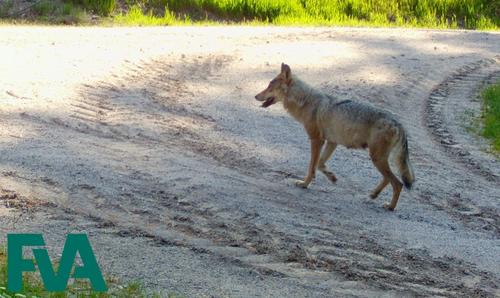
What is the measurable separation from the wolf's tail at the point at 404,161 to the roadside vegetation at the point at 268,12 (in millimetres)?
11736

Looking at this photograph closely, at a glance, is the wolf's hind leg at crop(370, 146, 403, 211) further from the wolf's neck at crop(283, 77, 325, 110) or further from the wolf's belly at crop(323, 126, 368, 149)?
the wolf's neck at crop(283, 77, 325, 110)

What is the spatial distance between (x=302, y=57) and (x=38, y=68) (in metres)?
5.44

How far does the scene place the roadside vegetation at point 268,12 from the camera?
21.3m

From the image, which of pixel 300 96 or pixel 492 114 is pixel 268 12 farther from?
pixel 300 96

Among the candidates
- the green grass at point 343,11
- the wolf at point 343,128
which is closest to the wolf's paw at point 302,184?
the wolf at point 343,128

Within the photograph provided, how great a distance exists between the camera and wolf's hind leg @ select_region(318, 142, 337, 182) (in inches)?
423

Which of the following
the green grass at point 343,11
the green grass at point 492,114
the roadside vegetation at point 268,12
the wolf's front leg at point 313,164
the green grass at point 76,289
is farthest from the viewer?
the green grass at point 343,11

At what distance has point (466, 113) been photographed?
50.4ft

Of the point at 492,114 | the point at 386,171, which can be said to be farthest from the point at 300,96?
the point at 492,114

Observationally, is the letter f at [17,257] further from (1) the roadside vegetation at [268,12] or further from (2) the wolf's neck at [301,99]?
(1) the roadside vegetation at [268,12]

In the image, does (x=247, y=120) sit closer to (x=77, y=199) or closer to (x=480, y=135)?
(x=480, y=135)

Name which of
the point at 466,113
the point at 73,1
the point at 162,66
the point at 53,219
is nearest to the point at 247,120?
the point at 162,66

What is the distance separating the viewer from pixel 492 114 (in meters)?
15.1

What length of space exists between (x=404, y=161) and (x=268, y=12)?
1414 cm
